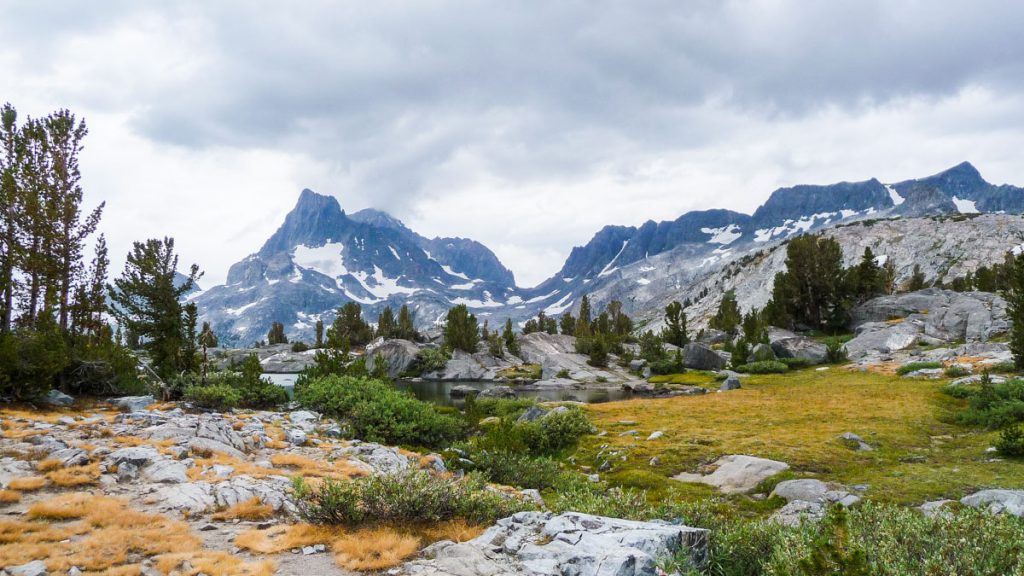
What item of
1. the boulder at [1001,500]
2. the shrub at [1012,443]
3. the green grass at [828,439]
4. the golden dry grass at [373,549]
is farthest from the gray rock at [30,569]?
the shrub at [1012,443]

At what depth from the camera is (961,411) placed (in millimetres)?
22625

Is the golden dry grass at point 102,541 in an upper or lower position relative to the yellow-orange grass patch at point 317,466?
upper

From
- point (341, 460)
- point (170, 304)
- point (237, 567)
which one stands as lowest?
point (341, 460)

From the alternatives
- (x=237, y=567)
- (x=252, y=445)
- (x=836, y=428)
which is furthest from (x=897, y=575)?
(x=836, y=428)

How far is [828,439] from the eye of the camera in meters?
19.8

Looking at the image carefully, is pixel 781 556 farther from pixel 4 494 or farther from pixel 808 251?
pixel 808 251

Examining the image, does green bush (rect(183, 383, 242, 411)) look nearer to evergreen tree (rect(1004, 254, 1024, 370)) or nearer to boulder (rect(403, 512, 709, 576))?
boulder (rect(403, 512, 709, 576))

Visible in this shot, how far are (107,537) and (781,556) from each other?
1044cm

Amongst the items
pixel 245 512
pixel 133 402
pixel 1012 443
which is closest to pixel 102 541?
pixel 245 512

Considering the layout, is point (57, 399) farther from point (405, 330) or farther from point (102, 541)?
point (405, 330)

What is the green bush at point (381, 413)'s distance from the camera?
23.2 metres

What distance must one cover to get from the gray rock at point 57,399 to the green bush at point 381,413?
10172 millimetres

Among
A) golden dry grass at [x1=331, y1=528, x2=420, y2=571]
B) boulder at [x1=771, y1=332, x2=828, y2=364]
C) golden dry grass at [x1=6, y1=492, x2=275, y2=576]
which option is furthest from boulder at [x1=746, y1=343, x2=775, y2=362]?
golden dry grass at [x1=6, y1=492, x2=275, y2=576]

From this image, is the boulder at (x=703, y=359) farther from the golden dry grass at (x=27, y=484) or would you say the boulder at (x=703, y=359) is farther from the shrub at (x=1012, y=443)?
the golden dry grass at (x=27, y=484)
